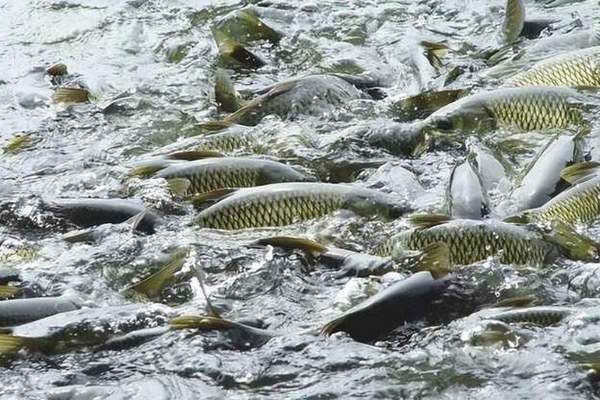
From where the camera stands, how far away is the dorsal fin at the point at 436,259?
364 cm

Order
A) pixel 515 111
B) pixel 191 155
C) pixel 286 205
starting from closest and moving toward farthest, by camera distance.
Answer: pixel 286 205 < pixel 191 155 < pixel 515 111

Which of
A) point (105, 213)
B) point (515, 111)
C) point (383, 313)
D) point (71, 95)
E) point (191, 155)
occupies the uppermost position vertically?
point (515, 111)

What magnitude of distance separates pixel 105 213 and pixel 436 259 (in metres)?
1.53

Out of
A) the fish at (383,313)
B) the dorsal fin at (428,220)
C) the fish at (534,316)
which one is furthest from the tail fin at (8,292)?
the fish at (534,316)

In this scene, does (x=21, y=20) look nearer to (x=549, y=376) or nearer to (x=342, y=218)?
(x=342, y=218)

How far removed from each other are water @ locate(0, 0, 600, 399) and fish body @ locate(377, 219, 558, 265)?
5 cm

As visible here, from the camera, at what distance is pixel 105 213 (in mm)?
4418

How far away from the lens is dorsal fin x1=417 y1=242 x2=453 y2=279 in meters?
3.64

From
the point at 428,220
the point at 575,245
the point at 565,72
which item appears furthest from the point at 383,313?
the point at 565,72

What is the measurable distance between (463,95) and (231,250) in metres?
2.00

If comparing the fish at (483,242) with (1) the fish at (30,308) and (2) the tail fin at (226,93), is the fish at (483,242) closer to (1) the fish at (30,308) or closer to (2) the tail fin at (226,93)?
(1) the fish at (30,308)

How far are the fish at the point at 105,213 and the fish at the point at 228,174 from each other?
10.2 inches

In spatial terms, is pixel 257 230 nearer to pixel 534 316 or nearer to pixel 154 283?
pixel 154 283

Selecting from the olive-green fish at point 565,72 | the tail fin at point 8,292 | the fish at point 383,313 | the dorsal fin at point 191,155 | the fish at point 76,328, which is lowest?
the tail fin at point 8,292
